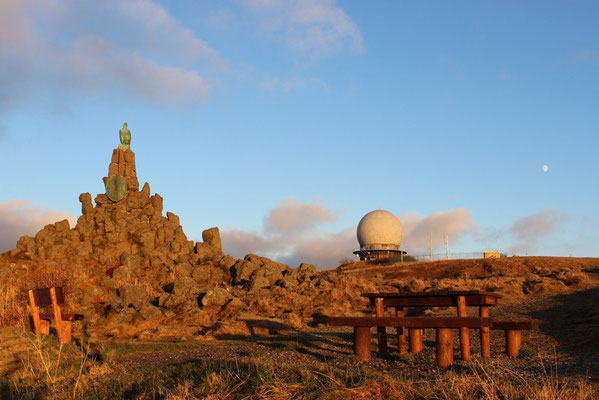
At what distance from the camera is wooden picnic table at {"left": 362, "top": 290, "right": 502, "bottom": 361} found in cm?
985

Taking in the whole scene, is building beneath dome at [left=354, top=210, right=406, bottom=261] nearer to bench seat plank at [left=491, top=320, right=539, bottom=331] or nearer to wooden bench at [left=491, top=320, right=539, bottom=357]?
wooden bench at [left=491, top=320, right=539, bottom=357]

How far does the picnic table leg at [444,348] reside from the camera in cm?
934

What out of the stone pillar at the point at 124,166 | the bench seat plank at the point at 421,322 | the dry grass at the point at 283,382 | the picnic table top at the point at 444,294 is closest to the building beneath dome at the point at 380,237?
the stone pillar at the point at 124,166

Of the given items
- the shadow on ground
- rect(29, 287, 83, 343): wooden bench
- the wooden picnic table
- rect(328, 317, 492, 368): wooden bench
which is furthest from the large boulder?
rect(328, 317, 492, 368): wooden bench

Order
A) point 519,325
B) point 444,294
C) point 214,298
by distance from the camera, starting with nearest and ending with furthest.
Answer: point 519,325 → point 444,294 → point 214,298

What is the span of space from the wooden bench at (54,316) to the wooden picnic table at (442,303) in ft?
Answer: 24.4

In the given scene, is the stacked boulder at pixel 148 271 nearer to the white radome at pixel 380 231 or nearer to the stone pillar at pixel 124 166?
the stone pillar at pixel 124 166

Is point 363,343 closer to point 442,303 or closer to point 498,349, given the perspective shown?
point 442,303

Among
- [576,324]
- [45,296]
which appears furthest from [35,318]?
[576,324]

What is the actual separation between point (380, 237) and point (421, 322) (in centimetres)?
4578

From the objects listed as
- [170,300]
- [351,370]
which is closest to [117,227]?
[170,300]

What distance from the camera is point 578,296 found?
18.7 m

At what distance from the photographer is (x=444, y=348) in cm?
938

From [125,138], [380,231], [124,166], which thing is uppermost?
[125,138]
